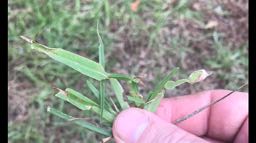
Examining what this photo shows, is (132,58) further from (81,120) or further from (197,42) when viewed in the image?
(81,120)

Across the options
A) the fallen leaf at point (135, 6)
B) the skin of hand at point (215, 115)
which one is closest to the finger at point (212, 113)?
the skin of hand at point (215, 115)

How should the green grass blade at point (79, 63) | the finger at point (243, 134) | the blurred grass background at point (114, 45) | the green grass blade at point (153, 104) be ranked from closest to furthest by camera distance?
the green grass blade at point (79, 63), the green grass blade at point (153, 104), the finger at point (243, 134), the blurred grass background at point (114, 45)

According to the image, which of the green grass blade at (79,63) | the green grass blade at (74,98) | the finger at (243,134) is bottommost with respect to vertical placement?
the finger at (243,134)

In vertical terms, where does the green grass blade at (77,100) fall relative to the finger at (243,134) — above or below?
above

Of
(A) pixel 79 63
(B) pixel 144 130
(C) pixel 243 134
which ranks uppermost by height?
(A) pixel 79 63

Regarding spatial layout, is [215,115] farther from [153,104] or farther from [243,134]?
[153,104]

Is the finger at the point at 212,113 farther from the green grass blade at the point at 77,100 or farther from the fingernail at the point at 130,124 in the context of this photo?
the green grass blade at the point at 77,100

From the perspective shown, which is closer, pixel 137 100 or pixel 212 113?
pixel 137 100

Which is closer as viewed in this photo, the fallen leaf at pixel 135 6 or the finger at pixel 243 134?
the finger at pixel 243 134

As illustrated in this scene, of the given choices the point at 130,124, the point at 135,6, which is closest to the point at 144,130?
the point at 130,124
